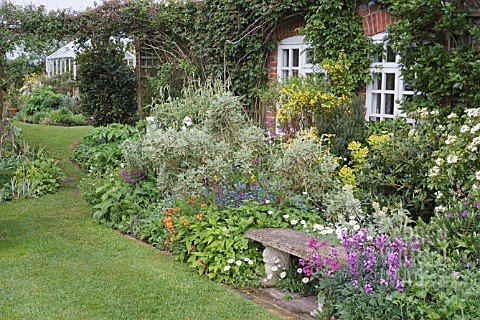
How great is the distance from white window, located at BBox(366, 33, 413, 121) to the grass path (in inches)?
144

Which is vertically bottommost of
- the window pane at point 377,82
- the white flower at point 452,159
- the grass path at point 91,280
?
the grass path at point 91,280

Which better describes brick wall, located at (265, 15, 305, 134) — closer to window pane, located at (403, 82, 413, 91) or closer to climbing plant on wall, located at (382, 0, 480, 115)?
window pane, located at (403, 82, 413, 91)

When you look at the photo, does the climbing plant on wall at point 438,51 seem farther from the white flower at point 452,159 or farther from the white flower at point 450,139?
the white flower at point 452,159

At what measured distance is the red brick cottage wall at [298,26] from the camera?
25.4 feet

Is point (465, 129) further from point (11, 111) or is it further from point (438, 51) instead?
point (11, 111)

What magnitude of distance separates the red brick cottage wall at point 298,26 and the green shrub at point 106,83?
13.6ft

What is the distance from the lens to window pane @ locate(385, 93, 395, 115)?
782 cm

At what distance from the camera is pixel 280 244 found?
15.4ft

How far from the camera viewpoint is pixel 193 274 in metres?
5.13

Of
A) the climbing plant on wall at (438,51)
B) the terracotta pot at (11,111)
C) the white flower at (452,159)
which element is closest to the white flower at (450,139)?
the white flower at (452,159)

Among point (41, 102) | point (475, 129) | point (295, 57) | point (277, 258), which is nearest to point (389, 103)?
point (295, 57)

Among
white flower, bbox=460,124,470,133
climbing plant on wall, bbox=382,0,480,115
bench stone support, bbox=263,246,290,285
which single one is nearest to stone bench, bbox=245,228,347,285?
bench stone support, bbox=263,246,290,285

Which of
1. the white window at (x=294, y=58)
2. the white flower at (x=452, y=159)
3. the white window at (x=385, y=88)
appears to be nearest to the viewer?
the white flower at (x=452, y=159)

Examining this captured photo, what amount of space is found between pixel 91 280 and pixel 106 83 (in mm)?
8308
